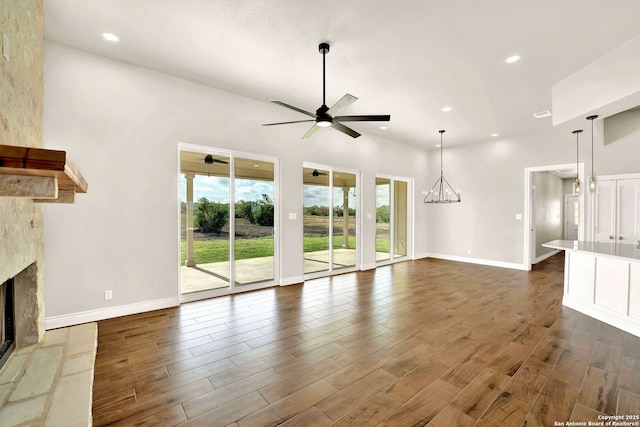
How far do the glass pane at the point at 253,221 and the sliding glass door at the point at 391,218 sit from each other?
2998mm

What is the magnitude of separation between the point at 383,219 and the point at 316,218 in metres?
2.18

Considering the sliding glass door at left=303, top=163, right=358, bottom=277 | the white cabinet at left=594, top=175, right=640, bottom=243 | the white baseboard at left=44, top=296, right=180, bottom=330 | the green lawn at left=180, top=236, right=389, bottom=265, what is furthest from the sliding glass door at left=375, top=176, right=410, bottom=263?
the white baseboard at left=44, top=296, right=180, bottom=330

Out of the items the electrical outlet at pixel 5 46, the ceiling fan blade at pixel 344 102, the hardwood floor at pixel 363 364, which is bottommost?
the hardwood floor at pixel 363 364

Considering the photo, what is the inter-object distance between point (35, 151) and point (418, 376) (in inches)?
110

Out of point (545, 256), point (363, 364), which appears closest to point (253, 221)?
point (363, 364)

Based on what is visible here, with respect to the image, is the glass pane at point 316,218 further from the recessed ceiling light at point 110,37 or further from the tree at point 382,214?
the recessed ceiling light at point 110,37

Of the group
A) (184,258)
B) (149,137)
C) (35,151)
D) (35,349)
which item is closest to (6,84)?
(35,151)

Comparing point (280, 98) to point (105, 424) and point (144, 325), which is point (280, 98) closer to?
point (144, 325)

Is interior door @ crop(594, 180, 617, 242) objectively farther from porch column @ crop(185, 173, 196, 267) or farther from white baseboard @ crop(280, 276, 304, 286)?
porch column @ crop(185, 173, 196, 267)

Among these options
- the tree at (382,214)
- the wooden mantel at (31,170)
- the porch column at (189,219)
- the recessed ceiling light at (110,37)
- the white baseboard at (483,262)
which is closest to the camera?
the wooden mantel at (31,170)

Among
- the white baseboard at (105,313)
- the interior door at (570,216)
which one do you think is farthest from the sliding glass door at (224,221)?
the interior door at (570,216)

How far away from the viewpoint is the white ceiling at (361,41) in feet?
8.86

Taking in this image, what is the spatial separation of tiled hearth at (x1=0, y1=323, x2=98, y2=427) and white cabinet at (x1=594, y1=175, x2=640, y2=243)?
7.87 m

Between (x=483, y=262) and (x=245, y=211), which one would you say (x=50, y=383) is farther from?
(x=483, y=262)
